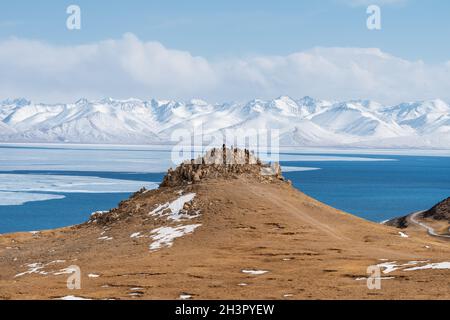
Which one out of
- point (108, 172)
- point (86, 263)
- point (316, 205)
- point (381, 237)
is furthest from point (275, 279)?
point (108, 172)

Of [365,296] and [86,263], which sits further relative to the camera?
[86,263]

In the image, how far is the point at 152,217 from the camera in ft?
169

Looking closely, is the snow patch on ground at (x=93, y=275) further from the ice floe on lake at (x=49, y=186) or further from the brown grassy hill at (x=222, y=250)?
the ice floe on lake at (x=49, y=186)

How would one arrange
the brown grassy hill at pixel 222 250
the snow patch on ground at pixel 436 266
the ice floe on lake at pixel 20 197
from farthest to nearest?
the ice floe on lake at pixel 20 197
the snow patch on ground at pixel 436 266
the brown grassy hill at pixel 222 250

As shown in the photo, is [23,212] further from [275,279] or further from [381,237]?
[275,279]

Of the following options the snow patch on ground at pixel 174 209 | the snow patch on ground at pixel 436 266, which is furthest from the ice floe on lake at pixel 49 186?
the snow patch on ground at pixel 436 266

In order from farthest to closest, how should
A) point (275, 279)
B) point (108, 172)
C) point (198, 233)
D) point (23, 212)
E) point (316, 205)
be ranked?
point (108, 172) → point (23, 212) → point (316, 205) → point (198, 233) → point (275, 279)

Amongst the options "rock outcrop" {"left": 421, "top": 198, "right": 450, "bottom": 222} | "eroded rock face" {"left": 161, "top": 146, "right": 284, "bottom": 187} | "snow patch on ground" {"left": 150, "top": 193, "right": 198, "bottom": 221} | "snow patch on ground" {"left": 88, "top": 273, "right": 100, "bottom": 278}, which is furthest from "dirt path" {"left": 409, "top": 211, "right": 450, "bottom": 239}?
"snow patch on ground" {"left": 88, "top": 273, "right": 100, "bottom": 278}

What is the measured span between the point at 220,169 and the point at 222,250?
53.6ft

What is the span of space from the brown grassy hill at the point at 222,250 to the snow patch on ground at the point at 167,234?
0.08 meters

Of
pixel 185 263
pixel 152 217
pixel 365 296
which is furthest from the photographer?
pixel 152 217

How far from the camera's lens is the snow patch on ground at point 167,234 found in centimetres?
4541

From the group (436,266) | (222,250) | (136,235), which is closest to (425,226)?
(136,235)
